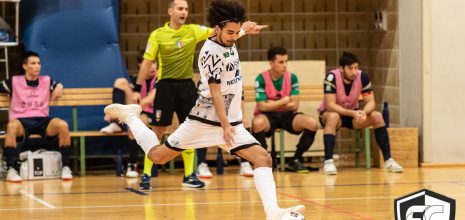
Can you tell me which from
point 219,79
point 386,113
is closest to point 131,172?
point 386,113

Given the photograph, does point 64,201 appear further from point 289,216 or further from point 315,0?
point 315,0

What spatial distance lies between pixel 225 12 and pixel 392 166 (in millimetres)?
5220

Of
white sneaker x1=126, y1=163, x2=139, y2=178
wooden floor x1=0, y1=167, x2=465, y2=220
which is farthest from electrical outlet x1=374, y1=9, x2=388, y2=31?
white sneaker x1=126, y1=163, x2=139, y2=178

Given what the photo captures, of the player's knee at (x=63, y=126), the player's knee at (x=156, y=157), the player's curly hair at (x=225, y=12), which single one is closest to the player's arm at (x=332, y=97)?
the player's knee at (x=63, y=126)

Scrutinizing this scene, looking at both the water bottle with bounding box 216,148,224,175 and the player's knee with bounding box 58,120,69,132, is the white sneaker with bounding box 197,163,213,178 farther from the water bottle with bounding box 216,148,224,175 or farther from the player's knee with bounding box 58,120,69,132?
the player's knee with bounding box 58,120,69,132

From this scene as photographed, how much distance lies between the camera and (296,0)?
13977 millimetres

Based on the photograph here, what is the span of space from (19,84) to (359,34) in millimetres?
4823

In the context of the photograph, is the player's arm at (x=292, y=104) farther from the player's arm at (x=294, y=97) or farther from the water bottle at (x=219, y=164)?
the water bottle at (x=219, y=164)

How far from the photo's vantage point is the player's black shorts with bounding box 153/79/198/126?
10742 millimetres

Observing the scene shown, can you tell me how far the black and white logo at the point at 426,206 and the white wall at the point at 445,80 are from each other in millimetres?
6743

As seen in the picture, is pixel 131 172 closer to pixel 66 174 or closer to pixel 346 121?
pixel 66 174

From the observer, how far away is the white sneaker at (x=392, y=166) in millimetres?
12023

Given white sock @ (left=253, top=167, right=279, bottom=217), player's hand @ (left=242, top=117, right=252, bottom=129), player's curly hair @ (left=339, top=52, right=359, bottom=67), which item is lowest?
white sock @ (left=253, top=167, right=279, bottom=217)

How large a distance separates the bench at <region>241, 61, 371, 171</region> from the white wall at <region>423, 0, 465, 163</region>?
2.90ft
